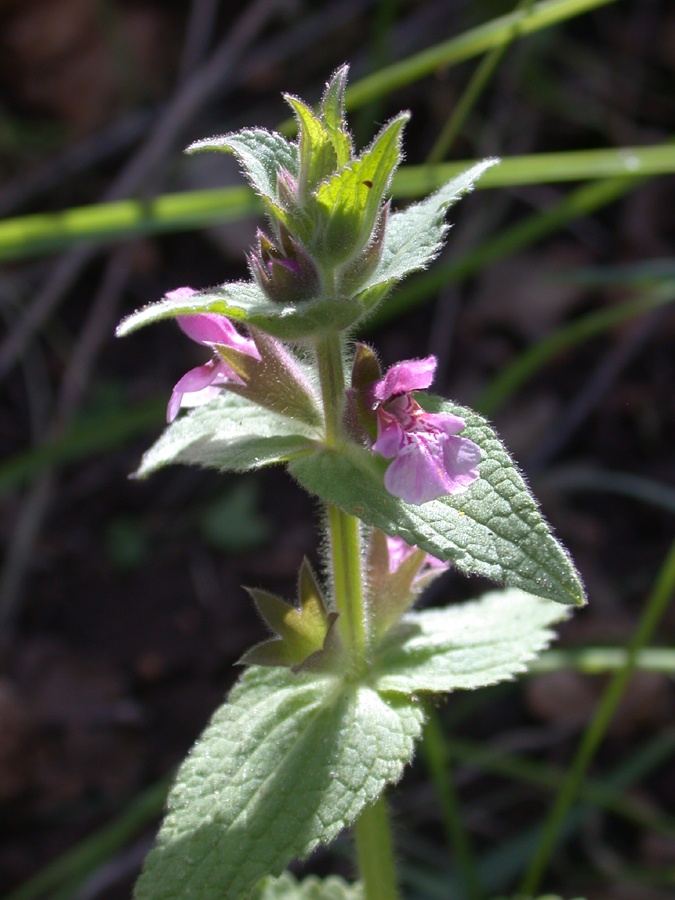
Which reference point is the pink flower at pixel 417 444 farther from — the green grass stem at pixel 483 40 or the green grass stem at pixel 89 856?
the green grass stem at pixel 89 856

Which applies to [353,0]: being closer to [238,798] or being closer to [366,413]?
[366,413]

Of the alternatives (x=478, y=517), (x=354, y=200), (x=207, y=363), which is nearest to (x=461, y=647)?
(x=478, y=517)

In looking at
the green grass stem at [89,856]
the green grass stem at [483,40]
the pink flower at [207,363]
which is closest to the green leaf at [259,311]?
the pink flower at [207,363]

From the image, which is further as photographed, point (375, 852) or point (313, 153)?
point (375, 852)

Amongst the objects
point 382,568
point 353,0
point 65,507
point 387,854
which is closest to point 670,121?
point 353,0

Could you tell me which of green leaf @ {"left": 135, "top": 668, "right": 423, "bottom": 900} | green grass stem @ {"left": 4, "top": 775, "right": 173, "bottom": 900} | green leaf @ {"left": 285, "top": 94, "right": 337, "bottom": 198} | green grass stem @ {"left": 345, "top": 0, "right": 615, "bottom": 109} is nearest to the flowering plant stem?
green leaf @ {"left": 135, "top": 668, "right": 423, "bottom": 900}

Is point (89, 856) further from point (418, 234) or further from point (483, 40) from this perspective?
point (483, 40)
